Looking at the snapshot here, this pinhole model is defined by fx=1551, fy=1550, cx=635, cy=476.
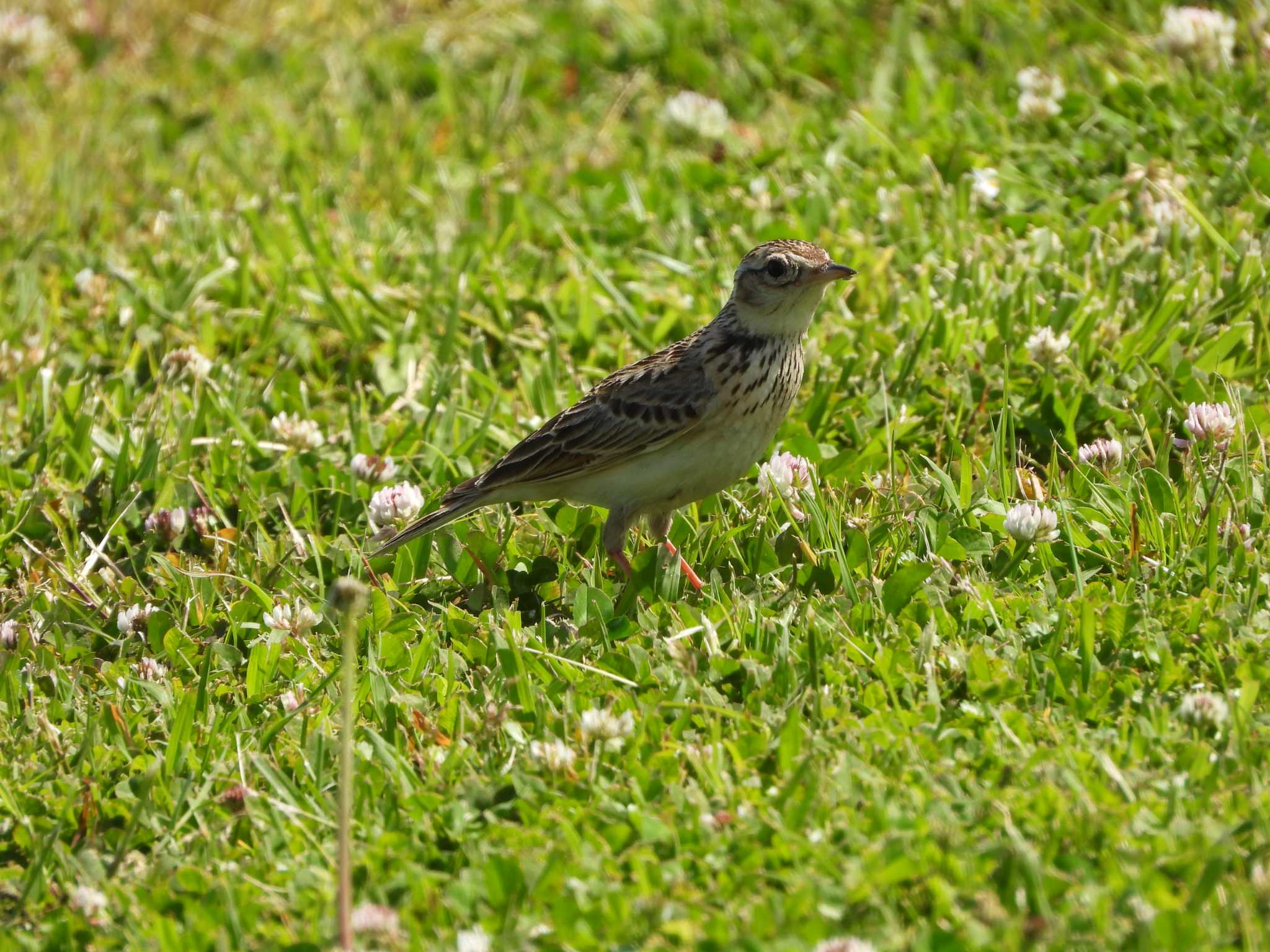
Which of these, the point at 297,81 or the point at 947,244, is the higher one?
the point at 297,81

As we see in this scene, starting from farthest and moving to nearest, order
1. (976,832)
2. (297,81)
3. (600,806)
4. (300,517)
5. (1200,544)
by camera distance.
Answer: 1. (297,81)
2. (300,517)
3. (1200,544)
4. (600,806)
5. (976,832)

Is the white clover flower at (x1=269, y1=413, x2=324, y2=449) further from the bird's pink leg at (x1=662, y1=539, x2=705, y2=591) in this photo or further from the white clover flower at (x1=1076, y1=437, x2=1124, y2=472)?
the white clover flower at (x1=1076, y1=437, x2=1124, y2=472)

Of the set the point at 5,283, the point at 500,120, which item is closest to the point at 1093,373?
the point at 500,120

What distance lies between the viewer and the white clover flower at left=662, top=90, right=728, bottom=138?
8484mm

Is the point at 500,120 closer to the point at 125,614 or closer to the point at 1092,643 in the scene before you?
the point at 125,614

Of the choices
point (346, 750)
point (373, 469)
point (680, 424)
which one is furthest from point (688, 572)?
point (346, 750)

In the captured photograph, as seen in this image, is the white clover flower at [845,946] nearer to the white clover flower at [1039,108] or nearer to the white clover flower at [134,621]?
the white clover flower at [134,621]

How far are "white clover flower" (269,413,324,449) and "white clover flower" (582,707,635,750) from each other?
2575mm

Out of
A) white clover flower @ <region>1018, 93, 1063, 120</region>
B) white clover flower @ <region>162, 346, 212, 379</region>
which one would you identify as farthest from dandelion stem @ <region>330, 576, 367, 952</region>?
white clover flower @ <region>1018, 93, 1063, 120</region>

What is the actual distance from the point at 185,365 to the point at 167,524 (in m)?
1.29

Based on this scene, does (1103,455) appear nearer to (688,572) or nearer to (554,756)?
(688,572)

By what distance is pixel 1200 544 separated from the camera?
4.71 meters

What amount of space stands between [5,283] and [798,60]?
4.54 m

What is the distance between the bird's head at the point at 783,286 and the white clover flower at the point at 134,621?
228cm
